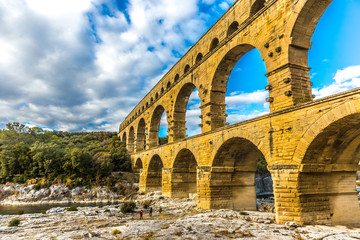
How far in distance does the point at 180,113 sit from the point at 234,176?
10.3 metres

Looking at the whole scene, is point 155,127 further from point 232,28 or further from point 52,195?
point 232,28

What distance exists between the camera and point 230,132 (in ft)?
45.0

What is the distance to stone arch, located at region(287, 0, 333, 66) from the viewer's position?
404 inches

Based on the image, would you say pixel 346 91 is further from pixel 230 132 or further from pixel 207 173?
pixel 207 173

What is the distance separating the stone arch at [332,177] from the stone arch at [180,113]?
14949 mm

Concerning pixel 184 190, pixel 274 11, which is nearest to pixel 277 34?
pixel 274 11

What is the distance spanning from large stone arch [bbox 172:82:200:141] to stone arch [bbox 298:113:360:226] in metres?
14.9

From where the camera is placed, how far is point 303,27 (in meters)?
10.7

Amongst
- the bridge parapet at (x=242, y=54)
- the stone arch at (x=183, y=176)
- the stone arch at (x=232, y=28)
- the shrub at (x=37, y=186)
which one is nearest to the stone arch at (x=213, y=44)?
the bridge parapet at (x=242, y=54)

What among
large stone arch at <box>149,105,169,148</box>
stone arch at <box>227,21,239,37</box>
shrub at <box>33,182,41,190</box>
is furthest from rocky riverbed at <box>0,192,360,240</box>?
shrub at <box>33,182,41,190</box>

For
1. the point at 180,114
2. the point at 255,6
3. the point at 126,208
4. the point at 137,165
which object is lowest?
the point at 126,208

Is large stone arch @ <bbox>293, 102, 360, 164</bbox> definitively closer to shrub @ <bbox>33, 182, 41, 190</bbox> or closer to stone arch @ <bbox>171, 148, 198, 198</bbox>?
stone arch @ <bbox>171, 148, 198, 198</bbox>

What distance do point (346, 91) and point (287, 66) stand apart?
10.4 ft

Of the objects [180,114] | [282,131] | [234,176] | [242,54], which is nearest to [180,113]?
[180,114]
